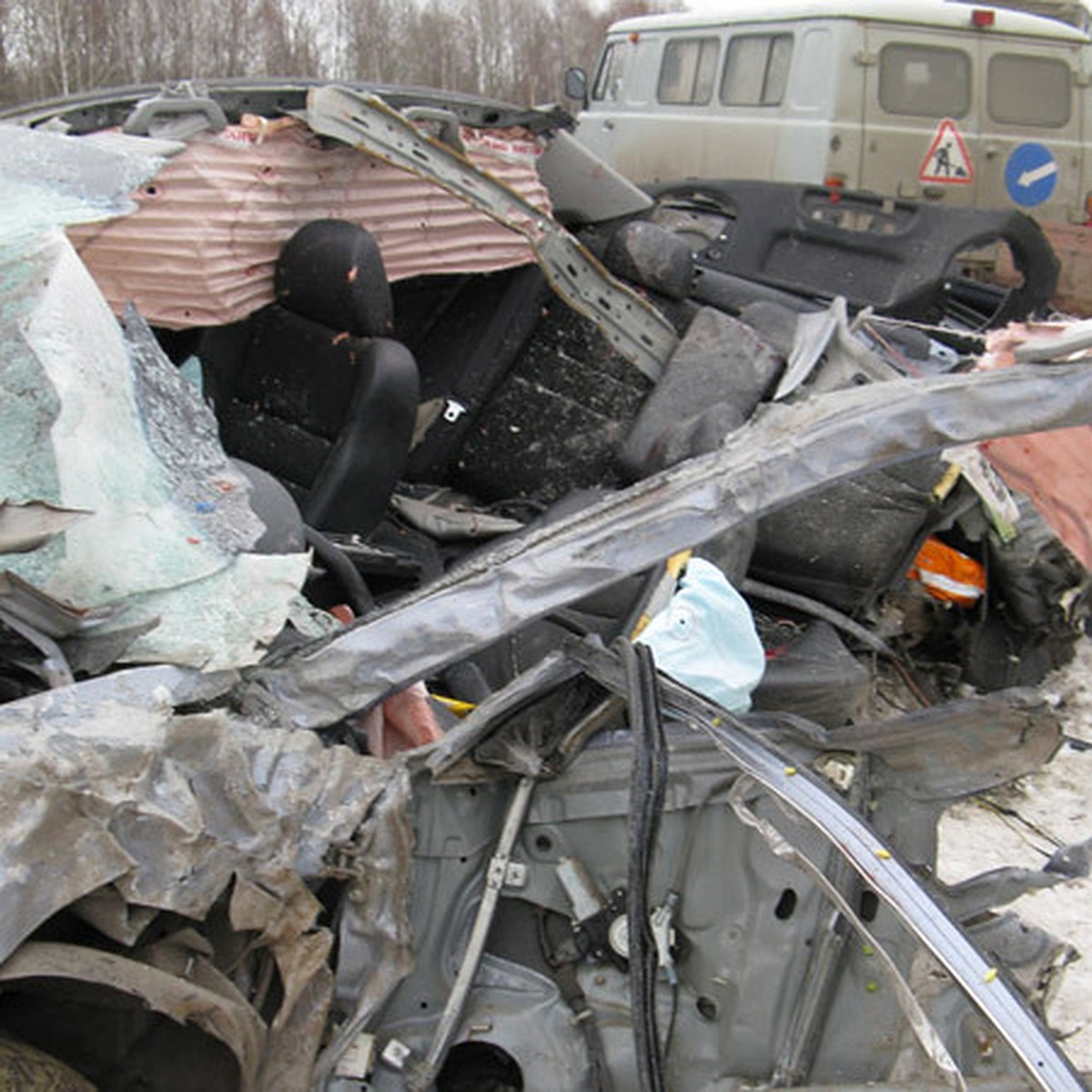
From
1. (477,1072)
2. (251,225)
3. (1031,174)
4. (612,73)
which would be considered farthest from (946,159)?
(477,1072)

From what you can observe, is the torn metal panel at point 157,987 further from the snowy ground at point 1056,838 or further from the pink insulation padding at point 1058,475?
the snowy ground at point 1056,838

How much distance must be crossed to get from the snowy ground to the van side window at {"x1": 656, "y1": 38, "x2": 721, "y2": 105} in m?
5.07

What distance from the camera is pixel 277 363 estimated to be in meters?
4.25

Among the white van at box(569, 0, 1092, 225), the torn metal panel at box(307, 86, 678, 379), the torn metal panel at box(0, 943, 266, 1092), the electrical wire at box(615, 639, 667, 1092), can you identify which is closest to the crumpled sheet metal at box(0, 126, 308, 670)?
the torn metal panel at box(0, 943, 266, 1092)

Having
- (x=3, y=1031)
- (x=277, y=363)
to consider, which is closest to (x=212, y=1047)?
(x=3, y=1031)

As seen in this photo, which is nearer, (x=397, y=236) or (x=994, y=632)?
(x=397, y=236)

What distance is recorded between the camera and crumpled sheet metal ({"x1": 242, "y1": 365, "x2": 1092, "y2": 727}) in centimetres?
201

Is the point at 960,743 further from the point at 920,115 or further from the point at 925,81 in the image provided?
the point at 925,81

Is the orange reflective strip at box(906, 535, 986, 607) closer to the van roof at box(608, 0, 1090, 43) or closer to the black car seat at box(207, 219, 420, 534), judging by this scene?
the black car seat at box(207, 219, 420, 534)

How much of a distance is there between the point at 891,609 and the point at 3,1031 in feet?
11.8

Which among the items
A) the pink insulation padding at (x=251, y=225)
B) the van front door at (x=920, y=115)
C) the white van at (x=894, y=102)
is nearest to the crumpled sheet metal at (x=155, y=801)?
the pink insulation padding at (x=251, y=225)

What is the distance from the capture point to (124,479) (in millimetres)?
2518

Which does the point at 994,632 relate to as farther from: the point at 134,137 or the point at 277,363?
the point at 134,137

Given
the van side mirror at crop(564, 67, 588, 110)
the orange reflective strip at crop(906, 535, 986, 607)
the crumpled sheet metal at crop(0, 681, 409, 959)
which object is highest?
the van side mirror at crop(564, 67, 588, 110)
